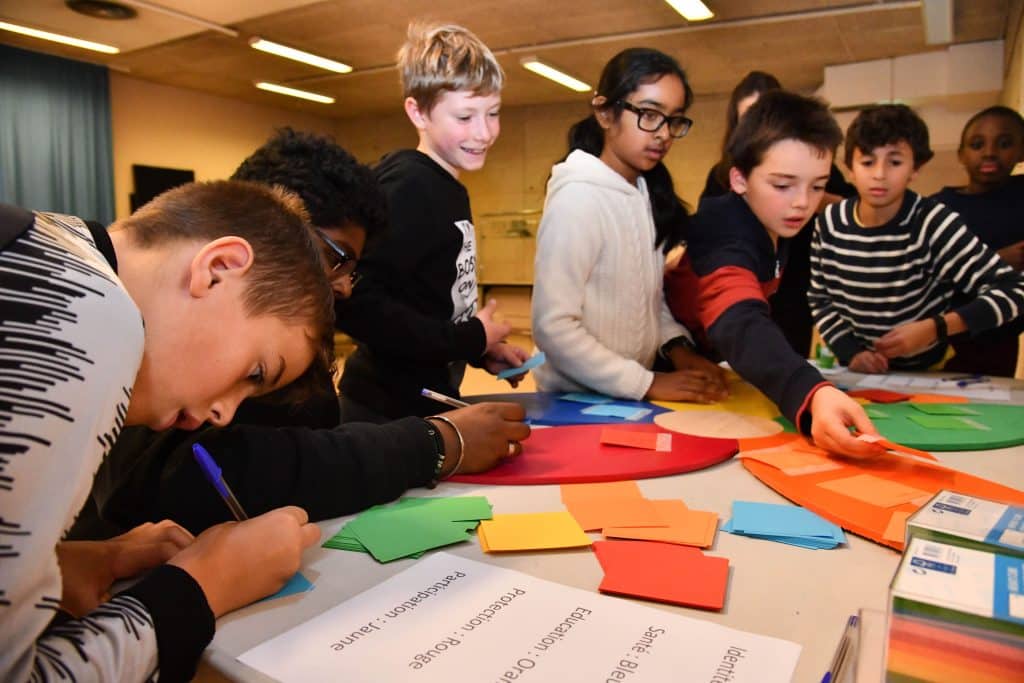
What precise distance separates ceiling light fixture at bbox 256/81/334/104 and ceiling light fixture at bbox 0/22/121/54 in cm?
156

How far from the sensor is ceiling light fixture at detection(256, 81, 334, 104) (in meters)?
7.25

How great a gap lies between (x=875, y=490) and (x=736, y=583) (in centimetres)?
→ 34

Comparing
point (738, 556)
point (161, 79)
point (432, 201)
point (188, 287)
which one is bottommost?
point (738, 556)

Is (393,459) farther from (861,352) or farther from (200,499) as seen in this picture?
(861,352)

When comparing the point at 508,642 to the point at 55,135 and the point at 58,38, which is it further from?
the point at 55,135

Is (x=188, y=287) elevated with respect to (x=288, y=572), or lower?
elevated

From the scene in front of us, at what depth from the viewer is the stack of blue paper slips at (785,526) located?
72 centimetres

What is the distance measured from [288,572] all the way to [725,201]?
1.31 meters

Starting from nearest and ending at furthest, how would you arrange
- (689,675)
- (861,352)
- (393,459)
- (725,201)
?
(689,675), (393,459), (725,201), (861,352)

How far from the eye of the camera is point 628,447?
105 centimetres

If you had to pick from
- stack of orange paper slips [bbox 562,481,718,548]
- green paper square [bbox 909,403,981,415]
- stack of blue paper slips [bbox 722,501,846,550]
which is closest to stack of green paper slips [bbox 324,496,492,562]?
stack of orange paper slips [bbox 562,481,718,548]

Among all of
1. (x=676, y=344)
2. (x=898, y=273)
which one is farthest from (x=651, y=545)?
(x=898, y=273)

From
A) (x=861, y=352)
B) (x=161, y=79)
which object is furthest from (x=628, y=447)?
(x=161, y=79)

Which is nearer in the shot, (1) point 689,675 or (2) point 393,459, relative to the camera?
(1) point 689,675
